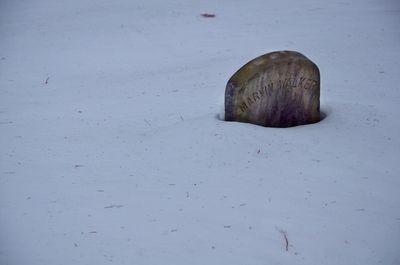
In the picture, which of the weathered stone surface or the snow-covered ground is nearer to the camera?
the snow-covered ground

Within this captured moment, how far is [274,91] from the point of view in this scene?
12.4 ft

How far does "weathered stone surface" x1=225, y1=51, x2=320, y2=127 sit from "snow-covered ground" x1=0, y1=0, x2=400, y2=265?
176 mm

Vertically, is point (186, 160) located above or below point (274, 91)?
below

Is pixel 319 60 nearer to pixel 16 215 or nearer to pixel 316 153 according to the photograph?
pixel 316 153

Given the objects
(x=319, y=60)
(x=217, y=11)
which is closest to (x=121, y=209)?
(x=319, y=60)

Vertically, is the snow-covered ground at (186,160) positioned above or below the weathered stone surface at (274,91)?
below

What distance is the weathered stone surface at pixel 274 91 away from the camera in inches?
145

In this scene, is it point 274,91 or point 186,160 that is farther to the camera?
point 274,91

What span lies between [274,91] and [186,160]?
978mm

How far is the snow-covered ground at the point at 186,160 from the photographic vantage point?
2.57 metres

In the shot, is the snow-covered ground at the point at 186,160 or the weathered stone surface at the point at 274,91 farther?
the weathered stone surface at the point at 274,91

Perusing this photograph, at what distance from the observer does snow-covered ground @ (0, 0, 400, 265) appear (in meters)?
2.57

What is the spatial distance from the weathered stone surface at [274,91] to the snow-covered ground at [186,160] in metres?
0.18

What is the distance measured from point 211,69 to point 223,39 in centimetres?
110
